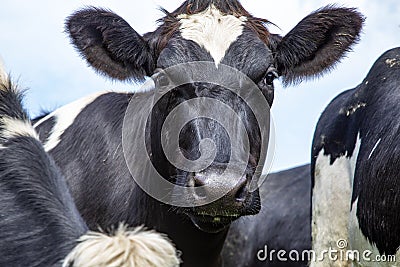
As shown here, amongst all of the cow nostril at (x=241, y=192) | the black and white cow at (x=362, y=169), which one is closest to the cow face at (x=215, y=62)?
the cow nostril at (x=241, y=192)

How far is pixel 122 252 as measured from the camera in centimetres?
347

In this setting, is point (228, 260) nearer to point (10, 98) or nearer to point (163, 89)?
point (163, 89)

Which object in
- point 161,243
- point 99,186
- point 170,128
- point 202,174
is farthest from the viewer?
point 99,186

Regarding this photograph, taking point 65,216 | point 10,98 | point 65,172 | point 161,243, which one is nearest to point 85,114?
point 65,172

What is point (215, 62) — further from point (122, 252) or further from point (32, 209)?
point (122, 252)

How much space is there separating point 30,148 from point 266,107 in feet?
6.46

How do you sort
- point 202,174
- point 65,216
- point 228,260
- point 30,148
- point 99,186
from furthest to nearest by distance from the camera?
point 228,260 → point 99,186 → point 202,174 → point 30,148 → point 65,216

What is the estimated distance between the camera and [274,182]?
12055mm

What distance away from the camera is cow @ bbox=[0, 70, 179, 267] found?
3.50 m

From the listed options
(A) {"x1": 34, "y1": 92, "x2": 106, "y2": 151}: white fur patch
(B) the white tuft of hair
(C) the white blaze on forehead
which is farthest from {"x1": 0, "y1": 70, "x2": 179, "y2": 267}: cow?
(A) {"x1": 34, "y1": 92, "x2": 106, "y2": 151}: white fur patch

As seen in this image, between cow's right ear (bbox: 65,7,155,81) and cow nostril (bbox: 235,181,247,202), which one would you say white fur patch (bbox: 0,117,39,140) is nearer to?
cow nostril (bbox: 235,181,247,202)

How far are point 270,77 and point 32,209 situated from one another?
2408 millimetres

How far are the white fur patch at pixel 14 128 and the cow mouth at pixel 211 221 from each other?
1.30m

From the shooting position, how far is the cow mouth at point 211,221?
545cm
